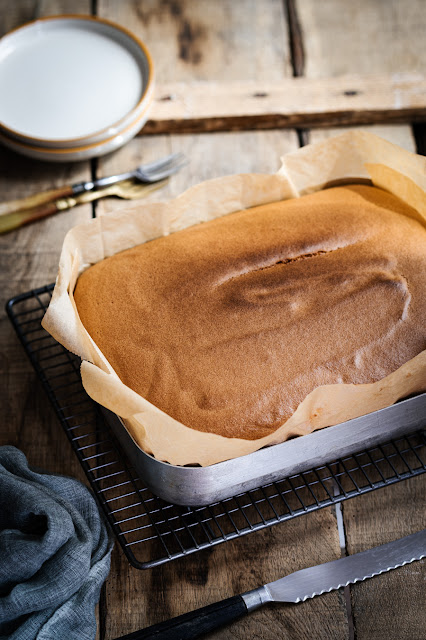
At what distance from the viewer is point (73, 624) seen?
1.06 m

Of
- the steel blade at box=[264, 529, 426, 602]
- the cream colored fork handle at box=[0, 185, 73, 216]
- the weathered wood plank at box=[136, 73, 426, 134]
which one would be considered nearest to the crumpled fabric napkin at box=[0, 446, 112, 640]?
the steel blade at box=[264, 529, 426, 602]

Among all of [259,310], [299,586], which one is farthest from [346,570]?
[259,310]

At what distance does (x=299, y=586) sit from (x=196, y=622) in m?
0.17

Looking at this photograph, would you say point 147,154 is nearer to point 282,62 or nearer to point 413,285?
point 282,62

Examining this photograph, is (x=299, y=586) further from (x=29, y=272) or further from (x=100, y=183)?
(x=100, y=183)

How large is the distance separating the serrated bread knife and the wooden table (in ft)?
0.09

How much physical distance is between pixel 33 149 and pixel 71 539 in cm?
87

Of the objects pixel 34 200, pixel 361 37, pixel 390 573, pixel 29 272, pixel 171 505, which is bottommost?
pixel 390 573

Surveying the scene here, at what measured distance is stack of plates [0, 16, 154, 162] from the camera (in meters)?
1.58

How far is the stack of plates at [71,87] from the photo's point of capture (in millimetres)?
1582

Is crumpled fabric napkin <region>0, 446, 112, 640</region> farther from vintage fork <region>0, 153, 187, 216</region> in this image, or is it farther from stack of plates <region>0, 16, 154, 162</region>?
stack of plates <region>0, 16, 154, 162</region>

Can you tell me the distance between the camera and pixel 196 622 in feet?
3.51

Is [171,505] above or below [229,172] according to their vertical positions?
below

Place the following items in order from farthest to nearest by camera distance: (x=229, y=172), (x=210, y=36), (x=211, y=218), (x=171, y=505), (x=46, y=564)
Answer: (x=210, y=36) → (x=229, y=172) → (x=211, y=218) → (x=171, y=505) → (x=46, y=564)
